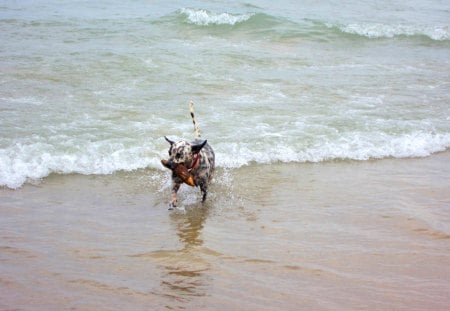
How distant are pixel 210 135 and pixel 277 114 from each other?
196cm

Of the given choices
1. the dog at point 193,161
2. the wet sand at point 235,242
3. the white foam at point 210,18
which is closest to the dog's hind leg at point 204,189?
the dog at point 193,161

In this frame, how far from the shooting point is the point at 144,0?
24.2 m

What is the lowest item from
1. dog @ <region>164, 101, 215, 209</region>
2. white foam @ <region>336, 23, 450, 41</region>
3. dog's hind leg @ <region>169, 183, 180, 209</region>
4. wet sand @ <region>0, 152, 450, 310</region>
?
wet sand @ <region>0, 152, 450, 310</region>

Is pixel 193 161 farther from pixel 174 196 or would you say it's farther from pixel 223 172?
pixel 223 172

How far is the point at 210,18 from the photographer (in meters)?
21.1

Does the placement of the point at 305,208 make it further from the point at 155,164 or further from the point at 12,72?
the point at 12,72

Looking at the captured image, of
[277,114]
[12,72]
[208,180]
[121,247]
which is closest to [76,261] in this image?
[121,247]

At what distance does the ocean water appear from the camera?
393 inches

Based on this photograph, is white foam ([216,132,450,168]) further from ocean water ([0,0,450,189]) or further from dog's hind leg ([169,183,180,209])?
dog's hind leg ([169,183,180,209])

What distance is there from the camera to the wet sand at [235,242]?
5375 millimetres

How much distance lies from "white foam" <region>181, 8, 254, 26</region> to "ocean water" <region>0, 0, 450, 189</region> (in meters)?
0.06

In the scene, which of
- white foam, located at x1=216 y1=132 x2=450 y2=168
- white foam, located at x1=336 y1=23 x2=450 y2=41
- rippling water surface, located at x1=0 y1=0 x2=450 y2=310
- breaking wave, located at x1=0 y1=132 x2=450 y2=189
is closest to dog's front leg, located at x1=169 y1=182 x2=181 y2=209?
rippling water surface, located at x1=0 y1=0 x2=450 y2=310

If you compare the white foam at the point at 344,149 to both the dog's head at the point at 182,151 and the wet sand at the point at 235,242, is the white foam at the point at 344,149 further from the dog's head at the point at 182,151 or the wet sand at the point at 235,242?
the dog's head at the point at 182,151

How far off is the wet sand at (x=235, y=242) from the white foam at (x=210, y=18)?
12.3 meters
